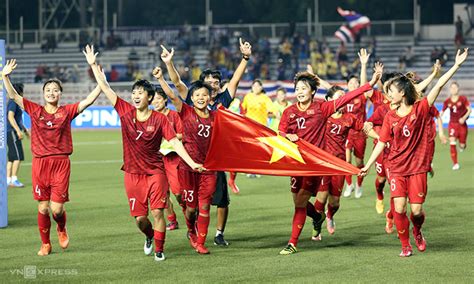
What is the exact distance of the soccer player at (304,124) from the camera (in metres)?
12.7

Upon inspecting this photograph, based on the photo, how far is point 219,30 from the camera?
165ft

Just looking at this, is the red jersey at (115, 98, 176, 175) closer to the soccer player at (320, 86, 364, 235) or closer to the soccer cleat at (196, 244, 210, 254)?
the soccer cleat at (196, 244, 210, 254)

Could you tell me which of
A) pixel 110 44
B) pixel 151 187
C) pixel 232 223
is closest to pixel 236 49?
pixel 110 44

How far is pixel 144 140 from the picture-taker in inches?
479

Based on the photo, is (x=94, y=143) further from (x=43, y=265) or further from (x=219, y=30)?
(x=43, y=265)

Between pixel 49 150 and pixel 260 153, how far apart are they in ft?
8.50

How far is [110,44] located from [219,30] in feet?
17.7

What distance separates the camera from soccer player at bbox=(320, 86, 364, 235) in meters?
13.9

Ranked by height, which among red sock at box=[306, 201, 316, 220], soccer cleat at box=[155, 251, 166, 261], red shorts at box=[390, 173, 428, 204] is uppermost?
red shorts at box=[390, 173, 428, 204]

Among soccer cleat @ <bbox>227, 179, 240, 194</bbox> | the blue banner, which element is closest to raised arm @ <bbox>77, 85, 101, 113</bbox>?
the blue banner

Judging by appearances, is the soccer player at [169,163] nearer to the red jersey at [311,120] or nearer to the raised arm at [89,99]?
the raised arm at [89,99]

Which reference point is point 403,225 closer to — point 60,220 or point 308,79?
point 308,79

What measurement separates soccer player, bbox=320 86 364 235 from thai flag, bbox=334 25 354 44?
32755 millimetres

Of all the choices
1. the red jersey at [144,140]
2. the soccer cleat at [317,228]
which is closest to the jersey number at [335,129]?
the soccer cleat at [317,228]
